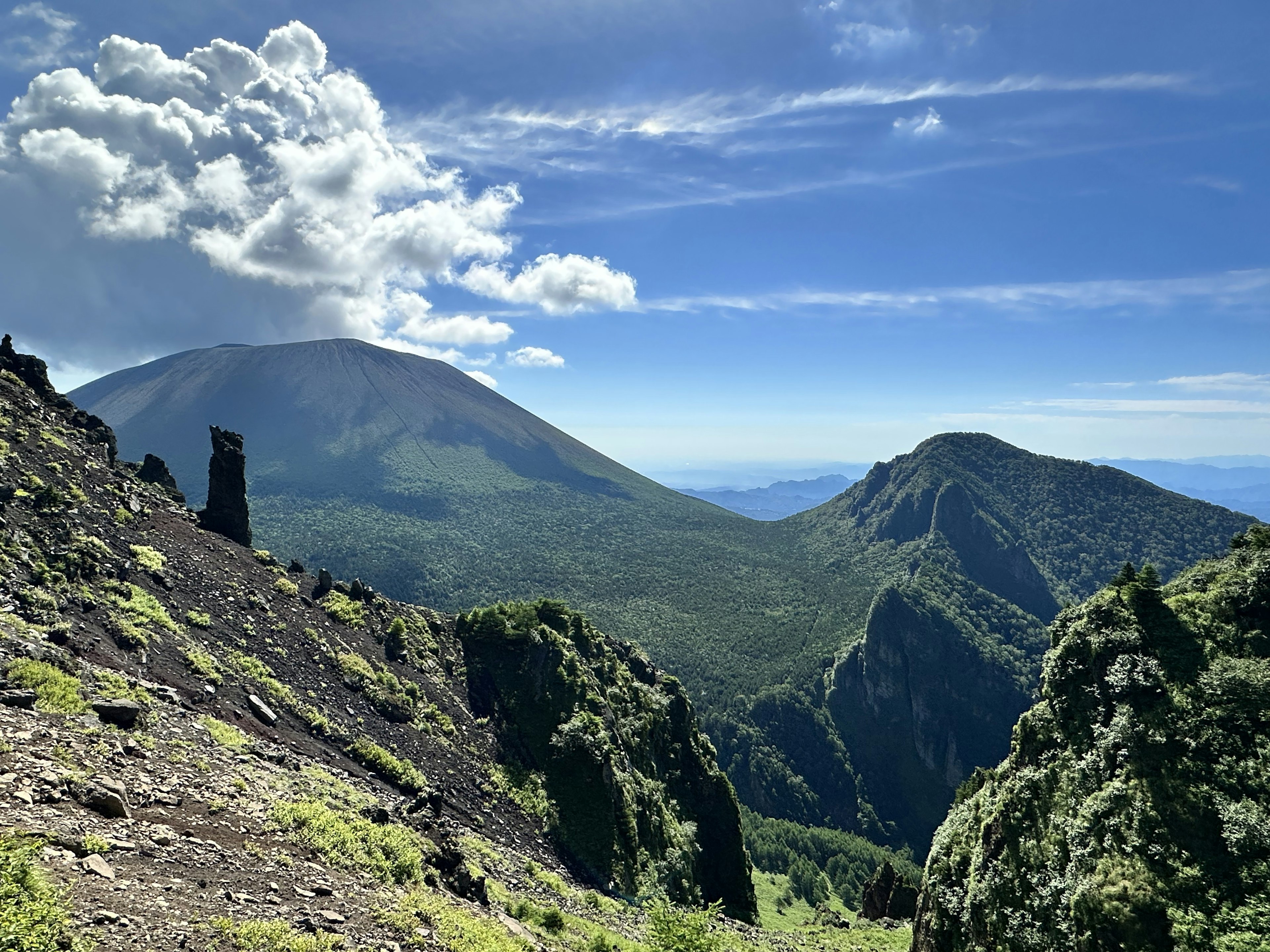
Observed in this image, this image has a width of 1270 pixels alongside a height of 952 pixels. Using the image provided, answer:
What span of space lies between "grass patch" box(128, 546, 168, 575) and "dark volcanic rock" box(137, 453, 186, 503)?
11.6 metres

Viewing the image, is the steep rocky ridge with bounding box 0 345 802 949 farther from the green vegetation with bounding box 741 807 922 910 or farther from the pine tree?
the green vegetation with bounding box 741 807 922 910

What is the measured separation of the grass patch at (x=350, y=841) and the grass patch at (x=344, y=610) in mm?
21201

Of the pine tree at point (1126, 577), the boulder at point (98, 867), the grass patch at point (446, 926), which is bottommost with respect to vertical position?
the grass patch at point (446, 926)

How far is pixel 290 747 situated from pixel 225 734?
4428 mm

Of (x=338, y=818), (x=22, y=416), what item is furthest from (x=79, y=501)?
(x=338, y=818)

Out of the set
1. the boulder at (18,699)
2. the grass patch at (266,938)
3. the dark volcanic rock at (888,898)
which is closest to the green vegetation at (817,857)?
the dark volcanic rock at (888,898)

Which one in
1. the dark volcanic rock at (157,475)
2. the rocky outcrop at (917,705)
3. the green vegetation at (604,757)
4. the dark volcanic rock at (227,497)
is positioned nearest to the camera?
the green vegetation at (604,757)

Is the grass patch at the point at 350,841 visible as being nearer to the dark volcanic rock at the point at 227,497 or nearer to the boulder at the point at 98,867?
the boulder at the point at 98,867

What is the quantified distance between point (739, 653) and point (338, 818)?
557 ft

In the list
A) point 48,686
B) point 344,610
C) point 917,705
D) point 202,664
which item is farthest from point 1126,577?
point 917,705

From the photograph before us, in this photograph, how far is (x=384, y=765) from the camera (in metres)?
27.7

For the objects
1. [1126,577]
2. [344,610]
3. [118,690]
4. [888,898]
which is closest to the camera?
[118,690]

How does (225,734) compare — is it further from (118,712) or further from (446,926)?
(446,926)

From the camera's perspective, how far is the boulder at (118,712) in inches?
650
